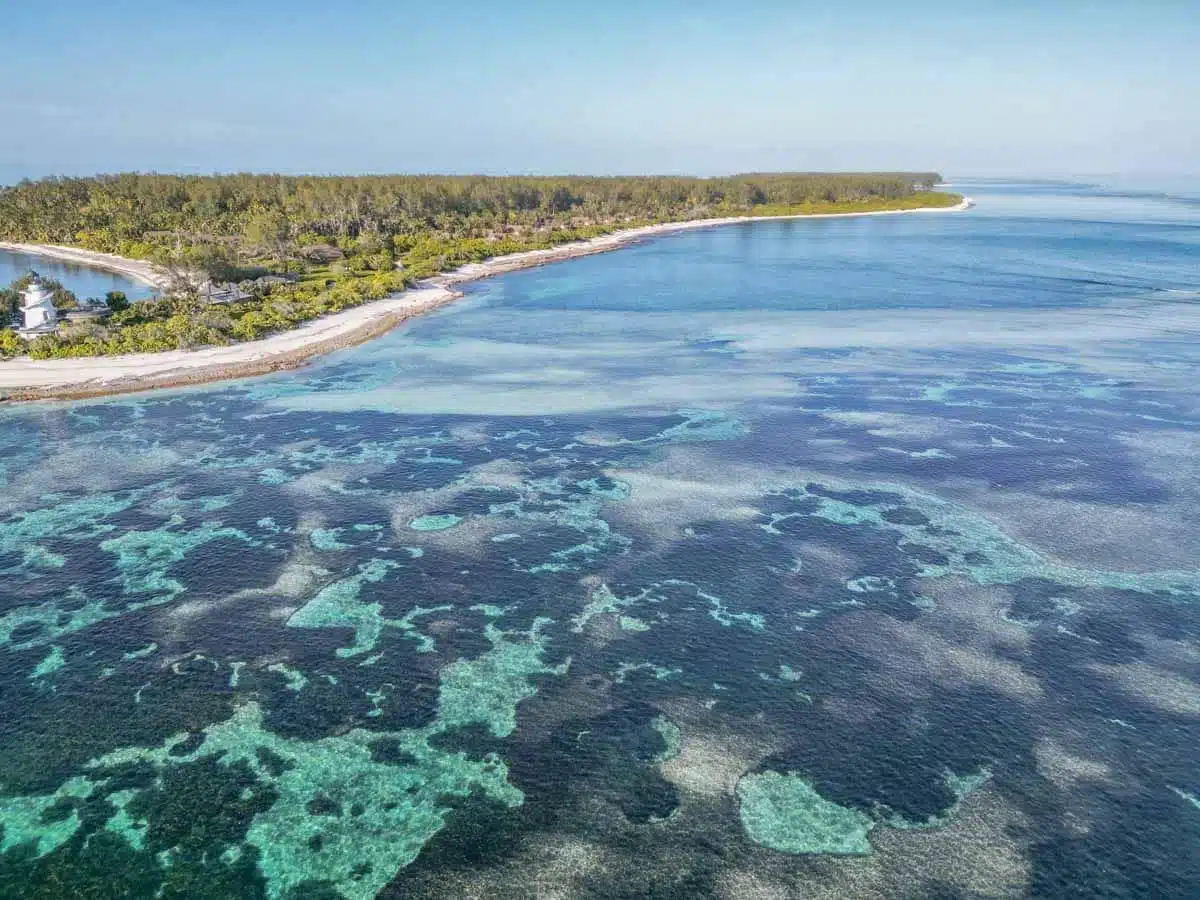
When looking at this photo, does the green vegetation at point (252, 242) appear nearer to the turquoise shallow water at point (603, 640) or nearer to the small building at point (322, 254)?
the small building at point (322, 254)

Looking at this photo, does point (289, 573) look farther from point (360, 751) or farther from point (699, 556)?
point (699, 556)

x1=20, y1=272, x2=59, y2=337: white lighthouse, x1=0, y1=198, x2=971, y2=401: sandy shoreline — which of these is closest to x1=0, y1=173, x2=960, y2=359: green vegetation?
x1=0, y1=198, x2=971, y2=401: sandy shoreline

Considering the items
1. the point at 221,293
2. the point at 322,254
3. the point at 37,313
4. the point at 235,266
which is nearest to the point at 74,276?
the point at 322,254

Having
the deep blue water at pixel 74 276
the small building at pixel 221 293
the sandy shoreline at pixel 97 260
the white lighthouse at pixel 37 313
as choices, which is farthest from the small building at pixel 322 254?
the white lighthouse at pixel 37 313

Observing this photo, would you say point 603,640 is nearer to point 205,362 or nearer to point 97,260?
point 205,362

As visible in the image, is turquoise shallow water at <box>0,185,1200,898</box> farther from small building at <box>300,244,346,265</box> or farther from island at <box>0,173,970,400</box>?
small building at <box>300,244,346,265</box>
